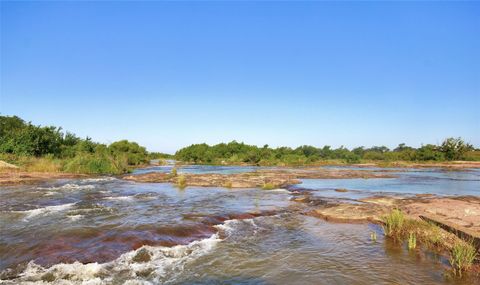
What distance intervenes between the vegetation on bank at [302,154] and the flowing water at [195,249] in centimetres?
5795

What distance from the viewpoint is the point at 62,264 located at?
7.26 meters

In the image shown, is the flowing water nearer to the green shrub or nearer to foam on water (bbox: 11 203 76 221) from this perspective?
foam on water (bbox: 11 203 76 221)

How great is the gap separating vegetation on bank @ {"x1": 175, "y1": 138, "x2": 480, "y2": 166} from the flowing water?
190 ft

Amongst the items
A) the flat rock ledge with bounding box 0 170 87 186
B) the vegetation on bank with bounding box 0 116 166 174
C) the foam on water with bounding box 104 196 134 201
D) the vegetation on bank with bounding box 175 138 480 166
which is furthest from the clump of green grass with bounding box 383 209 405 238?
the vegetation on bank with bounding box 175 138 480 166

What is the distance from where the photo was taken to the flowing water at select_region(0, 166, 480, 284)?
677 cm

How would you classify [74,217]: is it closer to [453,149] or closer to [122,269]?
[122,269]

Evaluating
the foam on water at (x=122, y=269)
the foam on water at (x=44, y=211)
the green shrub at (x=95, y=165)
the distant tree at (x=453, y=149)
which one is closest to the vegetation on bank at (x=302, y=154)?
the distant tree at (x=453, y=149)

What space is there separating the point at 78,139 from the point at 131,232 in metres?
41.5

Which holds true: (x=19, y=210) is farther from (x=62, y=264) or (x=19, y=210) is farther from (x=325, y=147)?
(x=325, y=147)

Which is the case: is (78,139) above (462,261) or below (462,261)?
above

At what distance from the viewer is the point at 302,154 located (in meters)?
85.9

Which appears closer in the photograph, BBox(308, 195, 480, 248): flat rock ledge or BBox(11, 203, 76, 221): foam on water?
BBox(308, 195, 480, 248): flat rock ledge

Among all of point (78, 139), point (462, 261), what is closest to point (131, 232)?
point (462, 261)

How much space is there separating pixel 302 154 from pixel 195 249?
79341 millimetres
